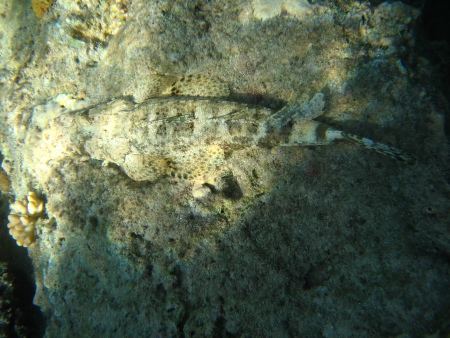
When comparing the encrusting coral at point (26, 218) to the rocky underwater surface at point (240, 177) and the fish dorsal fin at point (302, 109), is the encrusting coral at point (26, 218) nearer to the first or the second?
the rocky underwater surface at point (240, 177)

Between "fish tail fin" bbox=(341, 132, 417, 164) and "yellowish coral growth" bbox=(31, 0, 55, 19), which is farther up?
"yellowish coral growth" bbox=(31, 0, 55, 19)

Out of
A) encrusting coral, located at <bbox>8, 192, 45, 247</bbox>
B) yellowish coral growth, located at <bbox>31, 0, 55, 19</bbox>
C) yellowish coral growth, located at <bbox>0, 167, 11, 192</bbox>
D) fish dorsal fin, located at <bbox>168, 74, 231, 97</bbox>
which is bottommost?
encrusting coral, located at <bbox>8, 192, 45, 247</bbox>

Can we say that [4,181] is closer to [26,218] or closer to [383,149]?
[26,218]

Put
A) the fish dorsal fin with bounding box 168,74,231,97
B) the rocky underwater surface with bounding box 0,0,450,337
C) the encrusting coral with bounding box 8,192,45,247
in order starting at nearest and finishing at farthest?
1. the rocky underwater surface with bounding box 0,0,450,337
2. the fish dorsal fin with bounding box 168,74,231,97
3. the encrusting coral with bounding box 8,192,45,247

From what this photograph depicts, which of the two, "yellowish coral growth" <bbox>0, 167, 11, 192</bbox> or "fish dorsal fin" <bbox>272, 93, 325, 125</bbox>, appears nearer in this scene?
"fish dorsal fin" <bbox>272, 93, 325, 125</bbox>

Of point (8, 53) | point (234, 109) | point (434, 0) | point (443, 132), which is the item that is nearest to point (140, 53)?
point (234, 109)

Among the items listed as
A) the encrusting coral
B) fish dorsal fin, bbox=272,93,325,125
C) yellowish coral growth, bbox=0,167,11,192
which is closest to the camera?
fish dorsal fin, bbox=272,93,325,125

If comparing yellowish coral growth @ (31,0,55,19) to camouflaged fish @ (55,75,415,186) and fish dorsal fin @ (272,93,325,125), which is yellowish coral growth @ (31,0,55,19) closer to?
camouflaged fish @ (55,75,415,186)

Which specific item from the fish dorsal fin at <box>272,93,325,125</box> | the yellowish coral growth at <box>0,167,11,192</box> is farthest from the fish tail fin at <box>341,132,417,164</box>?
the yellowish coral growth at <box>0,167,11,192</box>

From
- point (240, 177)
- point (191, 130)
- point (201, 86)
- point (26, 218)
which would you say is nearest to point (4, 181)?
point (26, 218)
